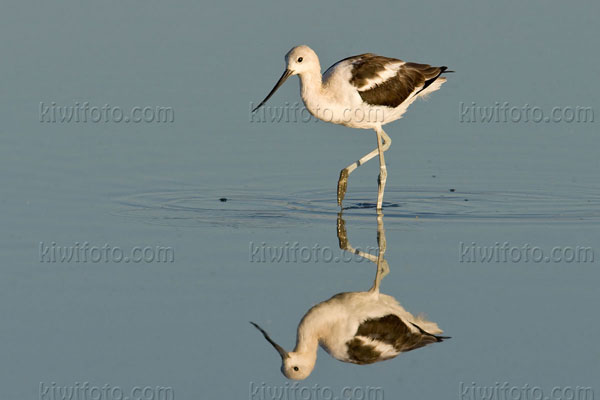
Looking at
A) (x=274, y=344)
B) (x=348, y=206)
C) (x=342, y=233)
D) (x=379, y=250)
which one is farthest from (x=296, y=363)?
(x=348, y=206)

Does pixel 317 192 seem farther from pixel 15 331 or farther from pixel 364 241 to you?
pixel 15 331

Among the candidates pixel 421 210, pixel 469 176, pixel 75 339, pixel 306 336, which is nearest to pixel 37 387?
pixel 75 339

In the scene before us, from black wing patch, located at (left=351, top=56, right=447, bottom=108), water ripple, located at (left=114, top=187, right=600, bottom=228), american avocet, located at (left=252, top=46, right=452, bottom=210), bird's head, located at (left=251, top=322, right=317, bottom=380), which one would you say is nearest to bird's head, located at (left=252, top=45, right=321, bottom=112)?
american avocet, located at (left=252, top=46, right=452, bottom=210)

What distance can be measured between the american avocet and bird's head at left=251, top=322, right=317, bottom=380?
4.72 m

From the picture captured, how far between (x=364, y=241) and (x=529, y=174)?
3546 millimetres

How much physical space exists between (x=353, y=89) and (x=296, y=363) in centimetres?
545

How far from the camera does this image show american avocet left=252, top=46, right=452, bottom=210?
13.8 meters

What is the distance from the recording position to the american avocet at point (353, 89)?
45.2 feet

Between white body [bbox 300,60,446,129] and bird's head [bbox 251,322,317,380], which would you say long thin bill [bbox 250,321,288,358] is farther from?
white body [bbox 300,60,446,129]

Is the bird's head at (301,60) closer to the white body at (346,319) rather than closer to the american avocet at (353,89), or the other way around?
the american avocet at (353,89)

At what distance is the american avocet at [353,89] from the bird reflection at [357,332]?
3583mm

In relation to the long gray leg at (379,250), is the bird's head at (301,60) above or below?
above

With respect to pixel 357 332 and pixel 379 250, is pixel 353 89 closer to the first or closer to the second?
pixel 379 250

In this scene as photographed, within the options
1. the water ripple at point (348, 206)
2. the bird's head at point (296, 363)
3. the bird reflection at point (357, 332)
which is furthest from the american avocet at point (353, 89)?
the bird's head at point (296, 363)
